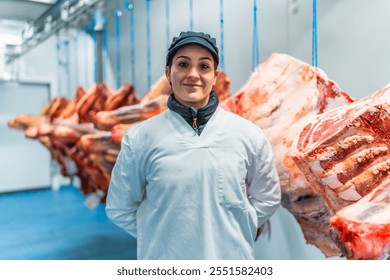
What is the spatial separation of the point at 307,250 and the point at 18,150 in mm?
2818

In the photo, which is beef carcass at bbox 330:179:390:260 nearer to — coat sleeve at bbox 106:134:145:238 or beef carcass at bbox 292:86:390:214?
beef carcass at bbox 292:86:390:214

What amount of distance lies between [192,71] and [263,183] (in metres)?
0.44

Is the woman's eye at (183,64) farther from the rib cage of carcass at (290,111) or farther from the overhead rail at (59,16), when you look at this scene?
the overhead rail at (59,16)

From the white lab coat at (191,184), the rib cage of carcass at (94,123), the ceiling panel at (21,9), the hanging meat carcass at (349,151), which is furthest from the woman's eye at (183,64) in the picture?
the ceiling panel at (21,9)

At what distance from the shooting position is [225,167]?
3.79 ft

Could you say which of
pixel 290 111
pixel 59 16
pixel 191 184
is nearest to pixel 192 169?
pixel 191 184

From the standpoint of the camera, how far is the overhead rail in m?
2.70

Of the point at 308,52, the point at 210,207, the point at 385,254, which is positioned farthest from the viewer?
the point at 308,52

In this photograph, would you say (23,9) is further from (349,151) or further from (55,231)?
(55,231)

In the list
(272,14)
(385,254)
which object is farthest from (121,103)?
(385,254)

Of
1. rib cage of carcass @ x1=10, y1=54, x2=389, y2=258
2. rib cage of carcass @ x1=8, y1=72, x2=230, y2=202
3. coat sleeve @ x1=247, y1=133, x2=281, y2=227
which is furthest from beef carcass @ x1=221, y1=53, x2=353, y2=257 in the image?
rib cage of carcass @ x1=8, y1=72, x2=230, y2=202

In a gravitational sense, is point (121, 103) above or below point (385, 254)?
above

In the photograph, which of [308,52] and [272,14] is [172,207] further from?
[272,14]

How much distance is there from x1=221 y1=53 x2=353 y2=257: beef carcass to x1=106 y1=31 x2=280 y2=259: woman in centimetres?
29
